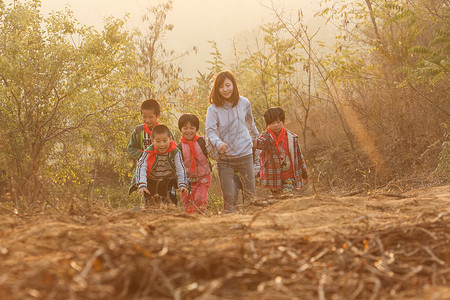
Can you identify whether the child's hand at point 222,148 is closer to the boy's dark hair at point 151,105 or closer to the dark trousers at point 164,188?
the dark trousers at point 164,188

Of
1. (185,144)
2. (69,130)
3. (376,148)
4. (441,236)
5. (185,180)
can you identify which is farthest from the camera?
(69,130)

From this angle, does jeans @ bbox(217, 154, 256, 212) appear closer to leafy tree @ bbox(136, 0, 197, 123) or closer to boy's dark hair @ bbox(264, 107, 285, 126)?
boy's dark hair @ bbox(264, 107, 285, 126)

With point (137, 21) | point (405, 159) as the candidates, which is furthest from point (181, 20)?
point (405, 159)

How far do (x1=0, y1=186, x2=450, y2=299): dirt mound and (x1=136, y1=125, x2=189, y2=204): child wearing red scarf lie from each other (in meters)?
2.50

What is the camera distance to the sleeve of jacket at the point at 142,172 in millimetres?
5281

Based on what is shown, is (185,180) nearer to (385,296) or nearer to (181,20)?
(385,296)

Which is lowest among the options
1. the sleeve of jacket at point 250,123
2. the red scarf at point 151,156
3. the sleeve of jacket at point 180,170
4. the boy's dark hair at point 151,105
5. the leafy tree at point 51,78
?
the sleeve of jacket at point 180,170

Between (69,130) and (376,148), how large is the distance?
6.83 m

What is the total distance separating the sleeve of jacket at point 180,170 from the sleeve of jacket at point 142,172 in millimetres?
363

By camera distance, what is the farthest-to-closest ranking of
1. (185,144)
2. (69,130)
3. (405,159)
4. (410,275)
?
(69,130)
(405,159)
(185,144)
(410,275)

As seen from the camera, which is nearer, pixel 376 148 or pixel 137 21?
pixel 376 148

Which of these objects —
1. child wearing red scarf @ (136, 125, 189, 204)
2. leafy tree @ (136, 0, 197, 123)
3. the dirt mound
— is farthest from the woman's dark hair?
leafy tree @ (136, 0, 197, 123)

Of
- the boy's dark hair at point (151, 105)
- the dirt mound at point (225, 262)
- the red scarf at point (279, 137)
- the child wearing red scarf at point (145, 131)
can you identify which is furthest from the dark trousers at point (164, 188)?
the dirt mound at point (225, 262)

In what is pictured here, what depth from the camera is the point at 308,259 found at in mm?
2109
